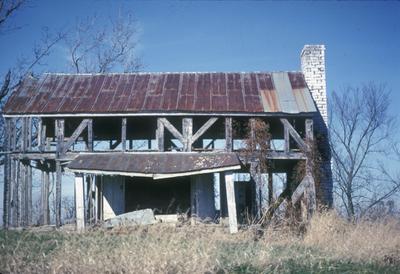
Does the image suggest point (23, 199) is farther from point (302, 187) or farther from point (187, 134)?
point (302, 187)

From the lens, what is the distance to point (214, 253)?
8.05 meters

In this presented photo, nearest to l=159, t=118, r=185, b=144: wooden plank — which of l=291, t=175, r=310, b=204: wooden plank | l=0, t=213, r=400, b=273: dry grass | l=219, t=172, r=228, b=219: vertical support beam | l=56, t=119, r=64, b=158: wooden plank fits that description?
l=219, t=172, r=228, b=219: vertical support beam

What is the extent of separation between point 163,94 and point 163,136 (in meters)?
2.09

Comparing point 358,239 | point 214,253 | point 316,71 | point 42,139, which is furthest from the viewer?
point 316,71

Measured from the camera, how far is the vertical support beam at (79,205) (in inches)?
548

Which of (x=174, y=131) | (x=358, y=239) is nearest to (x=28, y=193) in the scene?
(x=174, y=131)

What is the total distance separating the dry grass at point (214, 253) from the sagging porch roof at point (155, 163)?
2.32m

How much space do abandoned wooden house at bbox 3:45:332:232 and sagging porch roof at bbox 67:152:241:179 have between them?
0.04 m

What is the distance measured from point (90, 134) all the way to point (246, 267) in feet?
32.5

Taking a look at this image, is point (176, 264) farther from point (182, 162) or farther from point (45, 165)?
point (45, 165)

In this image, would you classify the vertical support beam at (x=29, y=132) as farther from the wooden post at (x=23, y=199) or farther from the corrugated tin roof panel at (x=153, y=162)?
the corrugated tin roof panel at (x=153, y=162)

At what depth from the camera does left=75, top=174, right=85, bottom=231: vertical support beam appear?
13913 mm

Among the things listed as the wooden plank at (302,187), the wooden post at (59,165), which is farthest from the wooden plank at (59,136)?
the wooden plank at (302,187)

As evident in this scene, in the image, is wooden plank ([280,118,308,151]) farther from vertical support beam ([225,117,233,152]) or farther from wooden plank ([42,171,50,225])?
wooden plank ([42,171,50,225])
